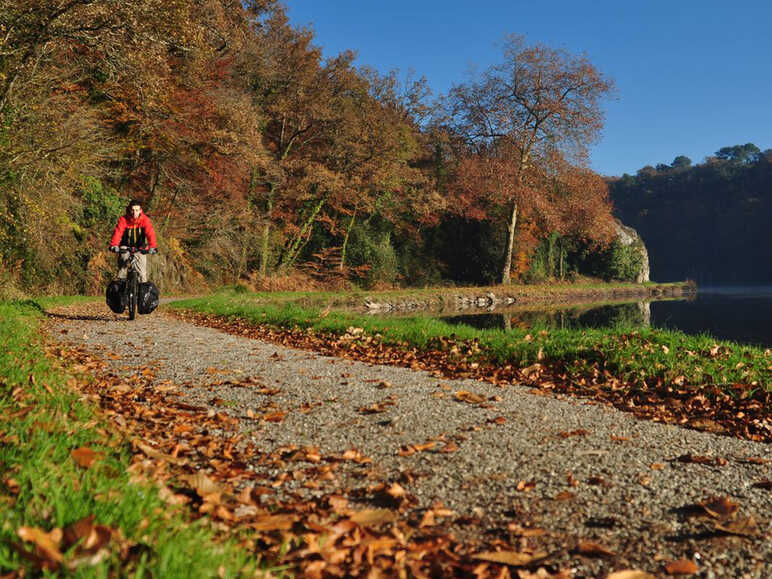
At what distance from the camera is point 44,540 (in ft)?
5.25

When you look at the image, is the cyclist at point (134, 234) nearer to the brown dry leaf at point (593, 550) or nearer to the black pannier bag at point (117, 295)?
the black pannier bag at point (117, 295)

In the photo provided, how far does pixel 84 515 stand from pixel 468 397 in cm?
337

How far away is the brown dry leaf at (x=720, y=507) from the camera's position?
8.36ft

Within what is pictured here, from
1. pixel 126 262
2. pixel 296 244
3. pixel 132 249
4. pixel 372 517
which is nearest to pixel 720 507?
pixel 372 517

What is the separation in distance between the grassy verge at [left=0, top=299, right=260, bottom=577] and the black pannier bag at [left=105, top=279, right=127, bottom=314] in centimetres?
727

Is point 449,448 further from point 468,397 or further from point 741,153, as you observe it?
point 741,153

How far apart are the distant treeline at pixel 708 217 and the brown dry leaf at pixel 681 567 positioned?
74.5 meters

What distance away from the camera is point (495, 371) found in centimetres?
641

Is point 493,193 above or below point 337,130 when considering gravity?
below

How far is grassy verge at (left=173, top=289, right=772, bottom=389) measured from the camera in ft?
19.0

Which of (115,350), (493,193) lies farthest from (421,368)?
(493,193)

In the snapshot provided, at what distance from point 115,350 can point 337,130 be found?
19338mm

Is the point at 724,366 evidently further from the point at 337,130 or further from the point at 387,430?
the point at 337,130

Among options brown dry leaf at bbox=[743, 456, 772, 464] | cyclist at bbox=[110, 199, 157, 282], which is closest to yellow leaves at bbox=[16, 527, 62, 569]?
brown dry leaf at bbox=[743, 456, 772, 464]
